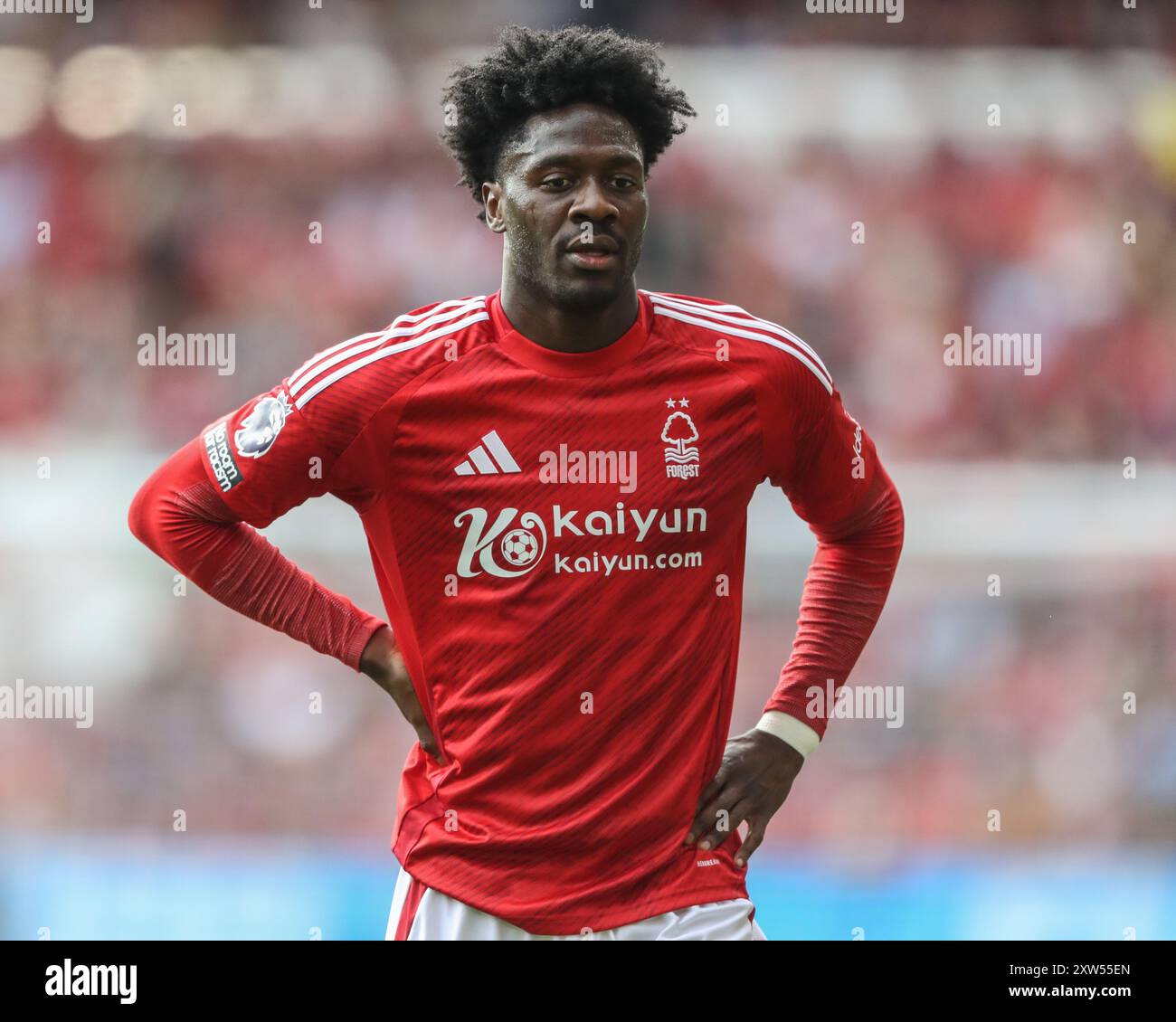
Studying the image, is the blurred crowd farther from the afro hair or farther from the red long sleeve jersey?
the red long sleeve jersey

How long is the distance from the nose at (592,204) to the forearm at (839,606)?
782 millimetres

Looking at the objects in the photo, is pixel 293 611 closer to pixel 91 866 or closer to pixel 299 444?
pixel 299 444

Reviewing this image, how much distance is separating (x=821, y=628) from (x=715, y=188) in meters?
4.57

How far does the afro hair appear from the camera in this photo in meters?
2.67

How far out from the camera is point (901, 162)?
283 inches

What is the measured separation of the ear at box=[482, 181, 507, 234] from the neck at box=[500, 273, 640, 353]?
0.64 feet

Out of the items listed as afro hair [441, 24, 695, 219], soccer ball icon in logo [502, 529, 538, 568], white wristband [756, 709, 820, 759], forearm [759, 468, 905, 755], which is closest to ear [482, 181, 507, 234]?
afro hair [441, 24, 695, 219]

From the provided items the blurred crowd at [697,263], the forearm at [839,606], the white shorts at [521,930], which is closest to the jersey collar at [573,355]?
the forearm at [839,606]

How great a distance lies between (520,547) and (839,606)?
30.0 inches

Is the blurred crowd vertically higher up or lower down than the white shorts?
higher up

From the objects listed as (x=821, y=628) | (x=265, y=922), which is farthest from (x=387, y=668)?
(x=265, y=922)

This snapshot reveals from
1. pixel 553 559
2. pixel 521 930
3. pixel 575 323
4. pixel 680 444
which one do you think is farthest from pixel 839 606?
pixel 521 930

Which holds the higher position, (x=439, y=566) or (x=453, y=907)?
(x=439, y=566)

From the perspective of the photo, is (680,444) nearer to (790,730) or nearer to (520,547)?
(520,547)
